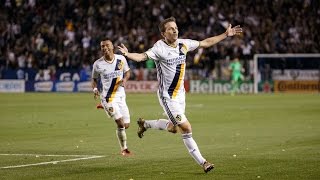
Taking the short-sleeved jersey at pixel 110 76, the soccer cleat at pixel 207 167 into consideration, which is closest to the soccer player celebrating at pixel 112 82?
the short-sleeved jersey at pixel 110 76

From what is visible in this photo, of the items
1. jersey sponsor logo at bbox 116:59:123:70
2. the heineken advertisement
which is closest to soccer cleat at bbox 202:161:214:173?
jersey sponsor logo at bbox 116:59:123:70

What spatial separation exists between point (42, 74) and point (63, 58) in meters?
1.90

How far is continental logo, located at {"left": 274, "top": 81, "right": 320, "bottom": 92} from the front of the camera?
153 feet

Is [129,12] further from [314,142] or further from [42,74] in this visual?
[314,142]

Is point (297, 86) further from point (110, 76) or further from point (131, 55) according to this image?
point (131, 55)

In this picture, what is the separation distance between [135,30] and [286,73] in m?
10.3

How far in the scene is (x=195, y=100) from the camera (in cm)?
4112

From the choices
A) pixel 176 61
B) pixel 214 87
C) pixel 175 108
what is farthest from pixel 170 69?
pixel 214 87

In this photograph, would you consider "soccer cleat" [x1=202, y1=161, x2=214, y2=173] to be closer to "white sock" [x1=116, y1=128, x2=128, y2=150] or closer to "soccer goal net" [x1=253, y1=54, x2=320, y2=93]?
"white sock" [x1=116, y1=128, x2=128, y2=150]

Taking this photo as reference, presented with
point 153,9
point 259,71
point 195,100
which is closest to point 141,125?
point 195,100

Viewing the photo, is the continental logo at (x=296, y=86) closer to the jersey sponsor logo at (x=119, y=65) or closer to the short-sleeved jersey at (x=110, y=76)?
the jersey sponsor logo at (x=119, y=65)

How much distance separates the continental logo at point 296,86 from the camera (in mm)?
46750

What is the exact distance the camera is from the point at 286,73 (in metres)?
47.8

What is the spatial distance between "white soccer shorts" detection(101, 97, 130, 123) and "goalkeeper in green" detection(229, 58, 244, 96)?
98.8ft
